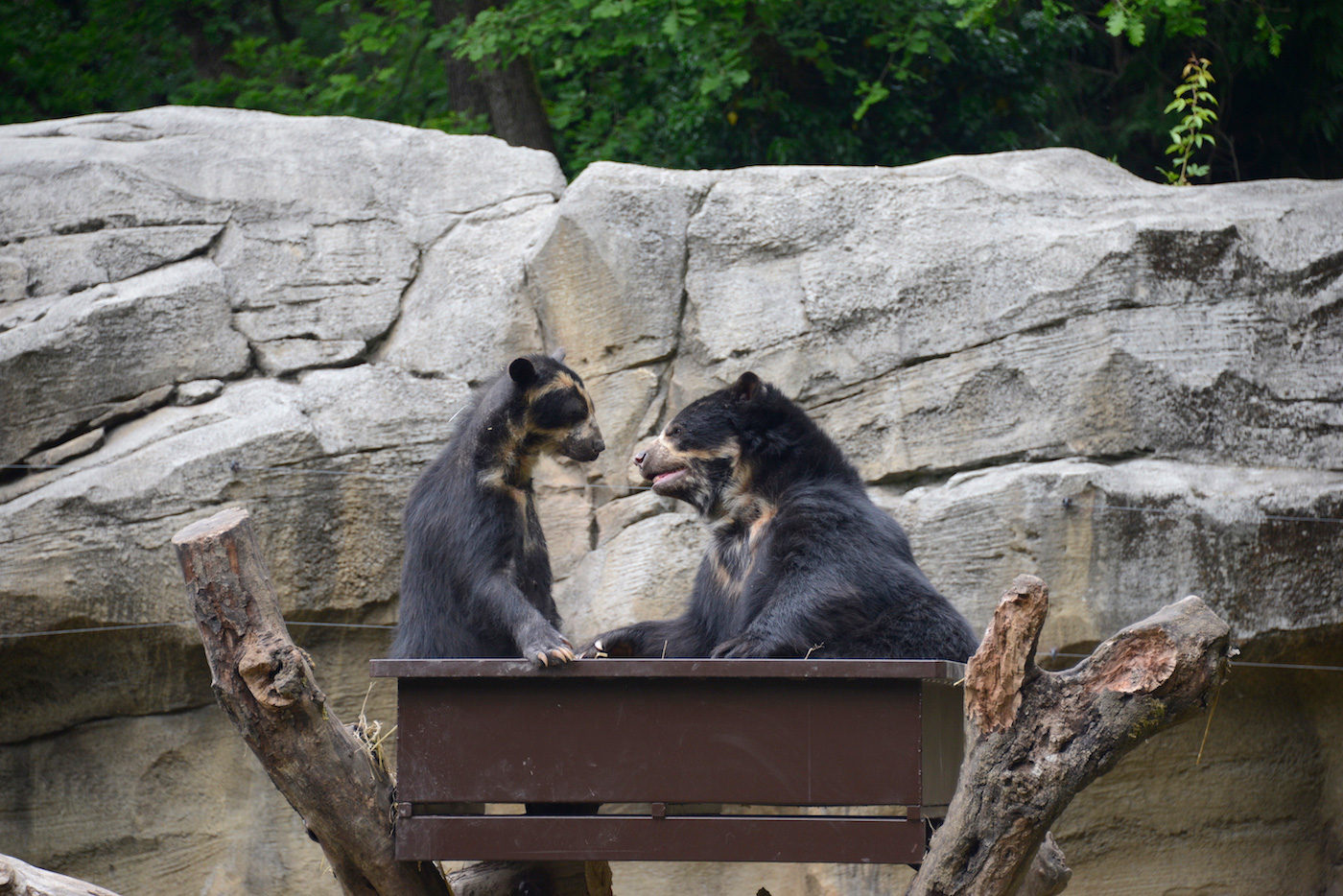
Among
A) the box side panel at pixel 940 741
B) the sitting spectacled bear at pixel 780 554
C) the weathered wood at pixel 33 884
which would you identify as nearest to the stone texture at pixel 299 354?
the sitting spectacled bear at pixel 780 554

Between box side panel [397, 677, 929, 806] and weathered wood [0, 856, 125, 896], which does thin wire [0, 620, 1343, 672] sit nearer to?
weathered wood [0, 856, 125, 896]

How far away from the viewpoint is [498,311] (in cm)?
634

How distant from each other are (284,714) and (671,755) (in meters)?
1.04

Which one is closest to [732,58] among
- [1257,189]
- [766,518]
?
[1257,189]

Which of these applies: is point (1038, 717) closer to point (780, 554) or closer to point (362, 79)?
point (780, 554)

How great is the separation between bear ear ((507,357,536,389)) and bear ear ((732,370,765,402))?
728 mm

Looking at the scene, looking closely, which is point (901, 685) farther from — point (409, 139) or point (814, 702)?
point (409, 139)

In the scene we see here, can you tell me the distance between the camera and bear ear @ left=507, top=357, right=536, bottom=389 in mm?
4352

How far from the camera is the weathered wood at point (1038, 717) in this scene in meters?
2.85

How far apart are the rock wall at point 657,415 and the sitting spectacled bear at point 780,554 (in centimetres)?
146

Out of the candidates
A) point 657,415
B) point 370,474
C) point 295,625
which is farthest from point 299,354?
point 657,415

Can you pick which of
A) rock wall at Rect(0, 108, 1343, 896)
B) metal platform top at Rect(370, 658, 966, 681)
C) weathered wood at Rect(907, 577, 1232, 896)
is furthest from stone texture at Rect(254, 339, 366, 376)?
weathered wood at Rect(907, 577, 1232, 896)

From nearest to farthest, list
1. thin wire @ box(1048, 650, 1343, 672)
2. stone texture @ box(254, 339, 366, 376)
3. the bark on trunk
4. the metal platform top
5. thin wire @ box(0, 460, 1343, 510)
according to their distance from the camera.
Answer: the metal platform top < thin wire @ box(0, 460, 1343, 510) < thin wire @ box(1048, 650, 1343, 672) < stone texture @ box(254, 339, 366, 376) < the bark on trunk

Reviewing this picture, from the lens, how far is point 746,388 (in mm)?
4531
